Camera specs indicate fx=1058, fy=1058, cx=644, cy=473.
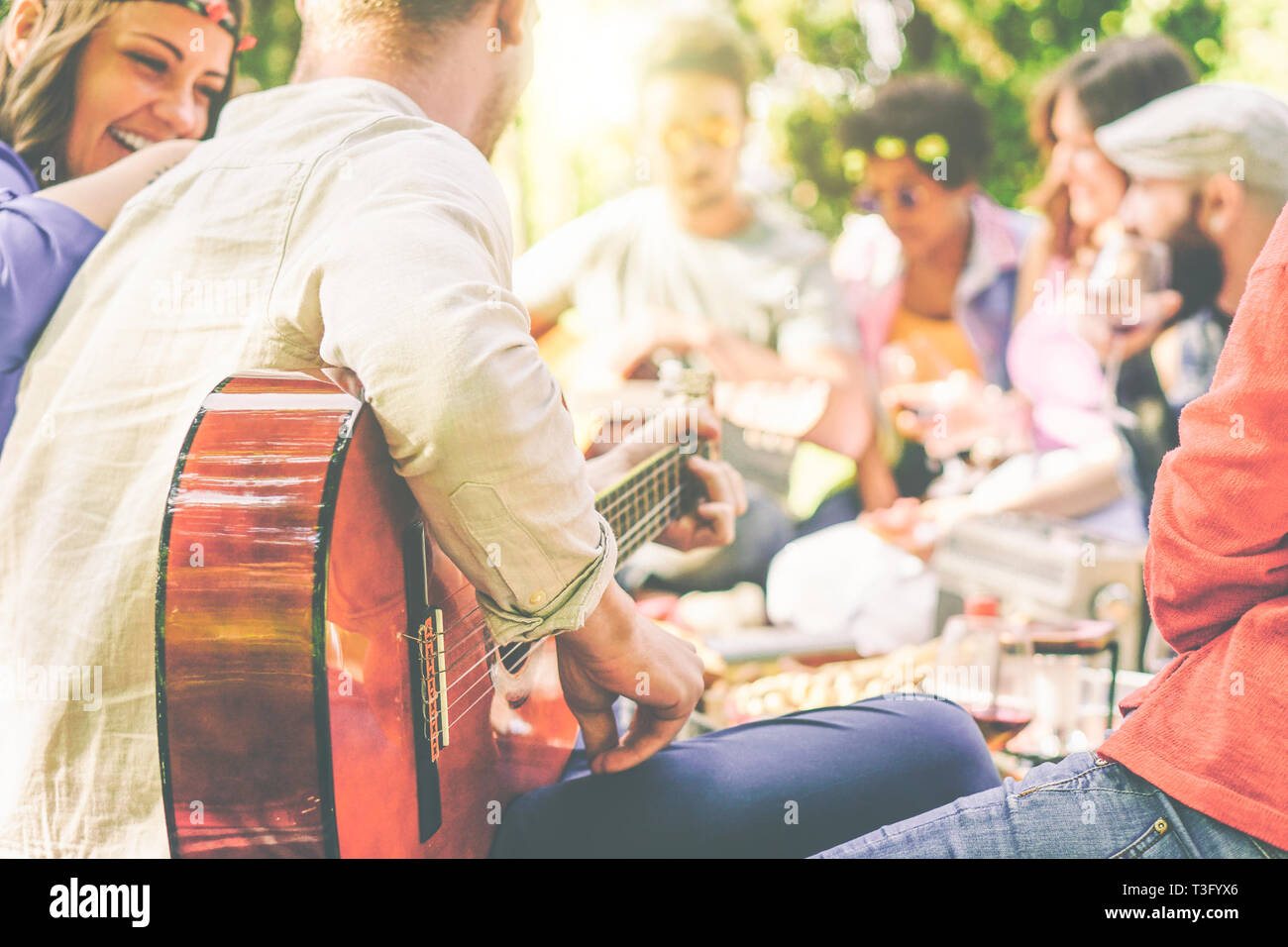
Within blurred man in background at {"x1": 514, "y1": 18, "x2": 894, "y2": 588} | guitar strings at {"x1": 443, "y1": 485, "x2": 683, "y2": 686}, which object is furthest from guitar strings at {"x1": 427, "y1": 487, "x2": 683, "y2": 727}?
blurred man in background at {"x1": 514, "y1": 18, "x2": 894, "y2": 588}

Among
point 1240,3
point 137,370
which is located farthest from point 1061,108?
point 137,370

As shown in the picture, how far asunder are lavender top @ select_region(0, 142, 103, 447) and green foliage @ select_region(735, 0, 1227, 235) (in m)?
5.73

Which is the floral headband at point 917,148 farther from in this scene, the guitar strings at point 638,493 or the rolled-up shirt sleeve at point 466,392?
the rolled-up shirt sleeve at point 466,392

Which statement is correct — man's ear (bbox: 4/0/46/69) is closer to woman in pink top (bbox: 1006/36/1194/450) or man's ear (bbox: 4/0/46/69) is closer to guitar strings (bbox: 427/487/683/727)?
guitar strings (bbox: 427/487/683/727)

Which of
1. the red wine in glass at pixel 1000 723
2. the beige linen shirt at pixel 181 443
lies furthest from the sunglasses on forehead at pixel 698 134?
the beige linen shirt at pixel 181 443

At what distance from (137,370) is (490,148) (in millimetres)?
716

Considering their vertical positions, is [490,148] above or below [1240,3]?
below

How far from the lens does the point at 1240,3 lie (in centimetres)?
625

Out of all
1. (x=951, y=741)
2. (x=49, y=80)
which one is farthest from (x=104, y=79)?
(x=951, y=741)

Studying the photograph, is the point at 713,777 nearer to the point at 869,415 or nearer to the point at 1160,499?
the point at 1160,499

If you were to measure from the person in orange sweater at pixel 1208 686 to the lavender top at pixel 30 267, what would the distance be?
1163 mm

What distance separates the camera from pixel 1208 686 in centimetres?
114

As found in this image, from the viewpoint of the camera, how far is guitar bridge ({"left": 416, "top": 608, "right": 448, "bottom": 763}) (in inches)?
47.6
